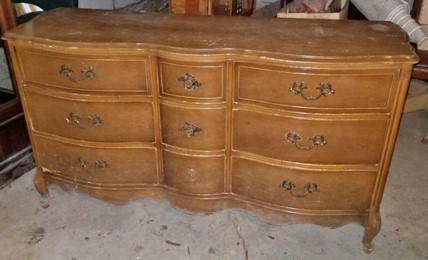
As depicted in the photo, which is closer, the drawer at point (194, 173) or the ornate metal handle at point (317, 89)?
the ornate metal handle at point (317, 89)

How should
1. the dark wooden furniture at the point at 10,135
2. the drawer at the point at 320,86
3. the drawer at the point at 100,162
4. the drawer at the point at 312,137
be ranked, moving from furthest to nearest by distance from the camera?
the dark wooden furniture at the point at 10,135, the drawer at the point at 100,162, the drawer at the point at 312,137, the drawer at the point at 320,86

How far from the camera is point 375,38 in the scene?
1.79 metres

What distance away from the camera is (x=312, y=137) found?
1783 millimetres

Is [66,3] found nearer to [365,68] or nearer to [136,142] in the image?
[136,142]

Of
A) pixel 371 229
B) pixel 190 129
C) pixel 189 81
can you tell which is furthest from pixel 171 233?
pixel 371 229

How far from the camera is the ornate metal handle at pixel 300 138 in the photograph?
178 centimetres

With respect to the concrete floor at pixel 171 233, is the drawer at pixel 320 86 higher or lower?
higher

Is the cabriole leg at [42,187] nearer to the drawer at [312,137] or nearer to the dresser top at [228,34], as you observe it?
the dresser top at [228,34]

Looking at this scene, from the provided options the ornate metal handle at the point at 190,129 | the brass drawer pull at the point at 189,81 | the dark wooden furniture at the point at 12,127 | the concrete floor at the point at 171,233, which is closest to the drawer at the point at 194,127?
the ornate metal handle at the point at 190,129

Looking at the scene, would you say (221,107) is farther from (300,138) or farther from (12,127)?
(12,127)

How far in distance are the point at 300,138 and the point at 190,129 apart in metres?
0.49

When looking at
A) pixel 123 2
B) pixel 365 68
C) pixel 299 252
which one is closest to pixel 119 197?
pixel 299 252

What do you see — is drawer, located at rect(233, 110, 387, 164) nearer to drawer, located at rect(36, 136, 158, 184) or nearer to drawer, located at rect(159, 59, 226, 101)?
drawer, located at rect(159, 59, 226, 101)

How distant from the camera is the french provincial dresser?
5.52ft
